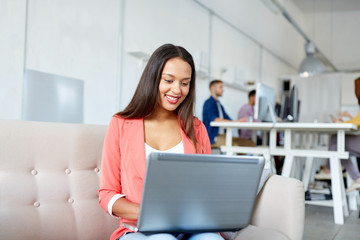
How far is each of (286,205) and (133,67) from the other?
378cm

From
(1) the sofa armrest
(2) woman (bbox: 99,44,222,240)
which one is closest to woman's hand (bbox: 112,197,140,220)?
(2) woman (bbox: 99,44,222,240)

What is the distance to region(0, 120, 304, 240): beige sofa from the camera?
4.52ft

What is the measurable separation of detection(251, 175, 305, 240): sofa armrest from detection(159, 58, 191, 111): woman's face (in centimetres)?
49

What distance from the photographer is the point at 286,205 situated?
4.54 feet

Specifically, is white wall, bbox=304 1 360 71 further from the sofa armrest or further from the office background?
the sofa armrest

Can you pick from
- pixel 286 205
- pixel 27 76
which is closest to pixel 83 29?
pixel 27 76

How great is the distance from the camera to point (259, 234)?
1.35 meters

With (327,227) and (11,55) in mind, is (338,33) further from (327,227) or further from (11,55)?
(11,55)

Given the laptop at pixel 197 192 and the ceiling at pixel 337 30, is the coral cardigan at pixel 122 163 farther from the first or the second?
the ceiling at pixel 337 30

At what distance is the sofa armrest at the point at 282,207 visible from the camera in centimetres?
137

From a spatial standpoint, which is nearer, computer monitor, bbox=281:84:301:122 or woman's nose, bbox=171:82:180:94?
woman's nose, bbox=171:82:180:94

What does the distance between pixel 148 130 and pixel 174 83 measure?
212mm

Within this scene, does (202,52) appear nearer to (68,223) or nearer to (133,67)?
(133,67)

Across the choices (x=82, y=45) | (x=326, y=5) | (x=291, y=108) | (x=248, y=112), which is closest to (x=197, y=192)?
(x=291, y=108)
